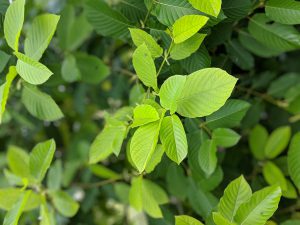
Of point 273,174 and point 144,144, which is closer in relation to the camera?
point 144,144

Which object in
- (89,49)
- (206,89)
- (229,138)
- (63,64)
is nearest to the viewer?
(206,89)

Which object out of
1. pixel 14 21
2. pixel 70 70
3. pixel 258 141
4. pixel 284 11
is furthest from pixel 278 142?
pixel 14 21

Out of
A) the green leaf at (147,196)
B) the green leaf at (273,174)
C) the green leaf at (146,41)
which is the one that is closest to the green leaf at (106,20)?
the green leaf at (146,41)

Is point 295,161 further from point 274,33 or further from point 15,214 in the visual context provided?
point 15,214

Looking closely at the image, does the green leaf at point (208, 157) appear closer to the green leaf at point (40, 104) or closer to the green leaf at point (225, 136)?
the green leaf at point (225, 136)

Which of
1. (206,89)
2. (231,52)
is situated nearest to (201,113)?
(206,89)

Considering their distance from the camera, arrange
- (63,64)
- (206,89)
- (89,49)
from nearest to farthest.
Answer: (206,89) < (63,64) < (89,49)

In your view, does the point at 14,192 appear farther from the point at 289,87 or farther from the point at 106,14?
the point at 289,87
